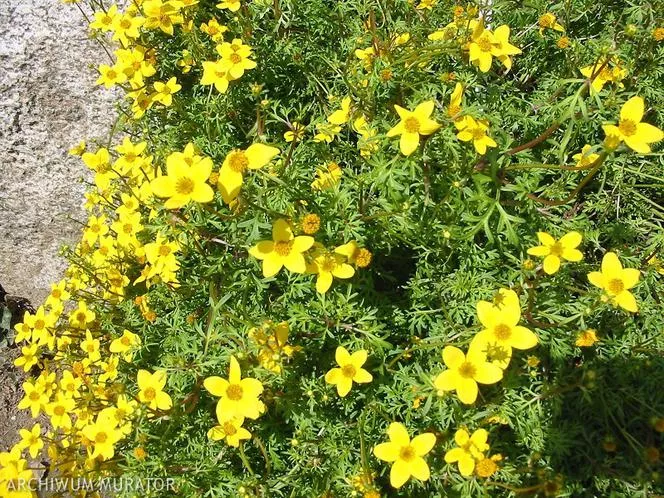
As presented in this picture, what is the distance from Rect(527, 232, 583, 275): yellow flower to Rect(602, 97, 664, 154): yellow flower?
394 mm

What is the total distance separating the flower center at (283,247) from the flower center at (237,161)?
0.95ft

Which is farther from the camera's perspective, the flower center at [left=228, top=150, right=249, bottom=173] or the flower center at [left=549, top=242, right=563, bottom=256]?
the flower center at [left=549, top=242, right=563, bottom=256]

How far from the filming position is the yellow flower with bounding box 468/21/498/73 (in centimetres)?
225

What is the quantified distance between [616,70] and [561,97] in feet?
1.25

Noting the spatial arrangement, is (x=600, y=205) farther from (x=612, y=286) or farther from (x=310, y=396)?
(x=310, y=396)

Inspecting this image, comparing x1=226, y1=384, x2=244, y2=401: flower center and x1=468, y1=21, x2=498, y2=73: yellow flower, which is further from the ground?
x1=468, y1=21, x2=498, y2=73: yellow flower

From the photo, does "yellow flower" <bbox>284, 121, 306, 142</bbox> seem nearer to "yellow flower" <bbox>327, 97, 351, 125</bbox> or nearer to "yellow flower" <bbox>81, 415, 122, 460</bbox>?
"yellow flower" <bbox>327, 97, 351, 125</bbox>

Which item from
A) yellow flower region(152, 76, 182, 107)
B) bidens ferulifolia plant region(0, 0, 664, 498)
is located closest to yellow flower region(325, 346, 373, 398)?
bidens ferulifolia plant region(0, 0, 664, 498)

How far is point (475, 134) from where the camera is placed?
2127 mm

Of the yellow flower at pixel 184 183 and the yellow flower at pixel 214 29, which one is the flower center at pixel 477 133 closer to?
the yellow flower at pixel 184 183

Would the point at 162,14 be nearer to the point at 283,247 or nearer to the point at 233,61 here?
the point at 233,61

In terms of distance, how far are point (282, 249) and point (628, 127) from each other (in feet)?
4.16

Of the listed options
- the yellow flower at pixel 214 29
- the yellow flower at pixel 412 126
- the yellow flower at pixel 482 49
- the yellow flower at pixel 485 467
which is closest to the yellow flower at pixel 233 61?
Answer: the yellow flower at pixel 214 29

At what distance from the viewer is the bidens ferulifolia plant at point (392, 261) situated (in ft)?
6.88
